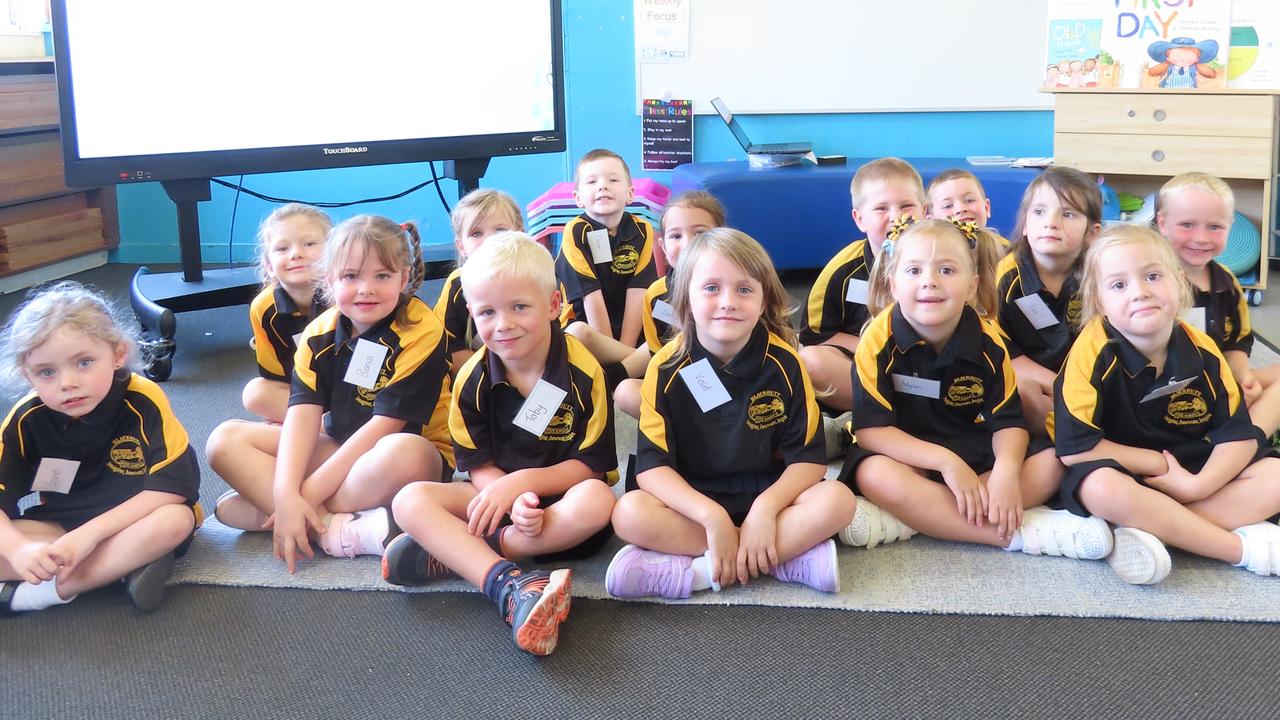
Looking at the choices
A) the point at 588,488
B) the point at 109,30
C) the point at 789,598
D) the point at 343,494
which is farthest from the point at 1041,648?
the point at 109,30

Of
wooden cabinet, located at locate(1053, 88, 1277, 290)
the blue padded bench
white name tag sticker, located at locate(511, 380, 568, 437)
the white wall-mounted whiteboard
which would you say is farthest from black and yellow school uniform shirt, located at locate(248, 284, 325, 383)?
wooden cabinet, located at locate(1053, 88, 1277, 290)

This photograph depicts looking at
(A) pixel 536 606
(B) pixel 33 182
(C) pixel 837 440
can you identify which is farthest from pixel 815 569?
(B) pixel 33 182

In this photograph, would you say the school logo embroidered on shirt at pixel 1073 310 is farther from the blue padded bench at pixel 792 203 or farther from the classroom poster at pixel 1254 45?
the classroom poster at pixel 1254 45

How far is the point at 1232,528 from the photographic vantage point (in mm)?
1729

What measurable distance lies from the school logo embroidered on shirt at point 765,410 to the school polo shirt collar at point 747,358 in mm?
38

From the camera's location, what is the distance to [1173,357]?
1.73m

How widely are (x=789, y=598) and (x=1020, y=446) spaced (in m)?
0.50

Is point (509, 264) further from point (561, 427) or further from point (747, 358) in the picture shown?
point (747, 358)

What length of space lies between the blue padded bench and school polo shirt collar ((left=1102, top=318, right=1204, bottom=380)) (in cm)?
205

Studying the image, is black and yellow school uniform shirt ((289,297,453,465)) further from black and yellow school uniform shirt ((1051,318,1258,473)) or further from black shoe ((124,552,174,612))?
black and yellow school uniform shirt ((1051,318,1258,473))

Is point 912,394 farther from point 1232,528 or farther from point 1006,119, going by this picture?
point 1006,119

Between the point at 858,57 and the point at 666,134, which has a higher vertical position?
the point at 858,57

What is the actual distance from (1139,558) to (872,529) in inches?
16.4

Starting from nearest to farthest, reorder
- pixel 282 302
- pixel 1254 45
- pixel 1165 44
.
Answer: pixel 282 302 < pixel 1254 45 < pixel 1165 44
